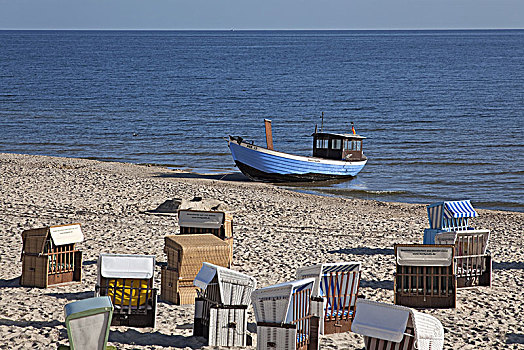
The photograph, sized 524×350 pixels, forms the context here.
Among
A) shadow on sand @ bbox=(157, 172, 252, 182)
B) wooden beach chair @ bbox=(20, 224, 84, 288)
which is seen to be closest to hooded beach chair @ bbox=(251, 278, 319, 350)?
wooden beach chair @ bbox=(20, 224, 84, 288)

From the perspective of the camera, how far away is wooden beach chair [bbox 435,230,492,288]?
11.4 m

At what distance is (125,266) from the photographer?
915cm

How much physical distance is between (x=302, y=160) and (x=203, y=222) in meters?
14.6

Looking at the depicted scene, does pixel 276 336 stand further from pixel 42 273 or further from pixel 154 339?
pixel 42 273

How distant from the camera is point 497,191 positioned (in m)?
25.1

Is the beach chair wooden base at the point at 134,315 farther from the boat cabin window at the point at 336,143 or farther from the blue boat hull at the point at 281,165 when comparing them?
the boat cabin window at the point at 336,143

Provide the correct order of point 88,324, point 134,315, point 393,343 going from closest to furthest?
point 88,324 < point 393,343 < point 134,315

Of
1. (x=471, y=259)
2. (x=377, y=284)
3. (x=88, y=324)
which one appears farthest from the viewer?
(x=377, y=284)

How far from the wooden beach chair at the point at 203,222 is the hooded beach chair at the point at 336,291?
7.96 feet

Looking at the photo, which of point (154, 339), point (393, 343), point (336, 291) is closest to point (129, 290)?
point (154, 339)

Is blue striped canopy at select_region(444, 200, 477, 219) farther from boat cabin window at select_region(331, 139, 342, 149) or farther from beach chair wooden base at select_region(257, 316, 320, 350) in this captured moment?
boat cabin window at select_region(331, 139, 342, 149)

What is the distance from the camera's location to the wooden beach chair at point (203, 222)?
38.3 feet

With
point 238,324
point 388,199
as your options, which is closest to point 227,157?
point 388,199

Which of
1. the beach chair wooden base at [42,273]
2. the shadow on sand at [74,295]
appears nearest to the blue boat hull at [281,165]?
the beach chair wooden base at [42,273]
